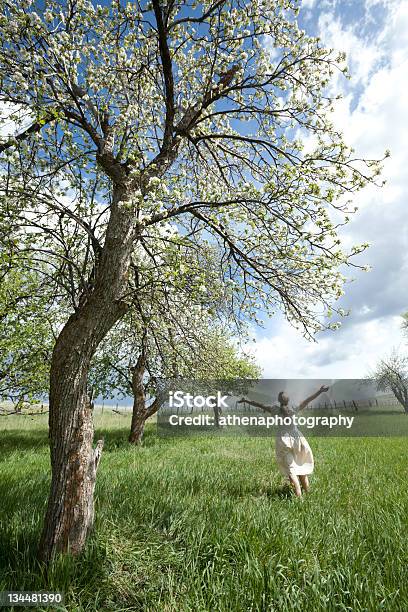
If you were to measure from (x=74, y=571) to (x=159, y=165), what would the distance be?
17.4ft

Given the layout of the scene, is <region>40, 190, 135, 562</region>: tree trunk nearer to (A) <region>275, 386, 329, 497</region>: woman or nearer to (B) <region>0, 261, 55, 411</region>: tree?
(A) <region>275, 386, 329, 497</region>: woman

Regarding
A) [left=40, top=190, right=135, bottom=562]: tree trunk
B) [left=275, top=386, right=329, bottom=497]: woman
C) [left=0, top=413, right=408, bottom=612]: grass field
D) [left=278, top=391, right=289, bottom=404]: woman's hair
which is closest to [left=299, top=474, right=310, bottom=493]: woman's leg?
[left=275, top=386, right=329, bottom=497]: woman

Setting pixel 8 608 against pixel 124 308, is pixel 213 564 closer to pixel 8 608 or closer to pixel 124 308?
pixel 8 608

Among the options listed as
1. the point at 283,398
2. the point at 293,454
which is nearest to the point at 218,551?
the point at 293,454

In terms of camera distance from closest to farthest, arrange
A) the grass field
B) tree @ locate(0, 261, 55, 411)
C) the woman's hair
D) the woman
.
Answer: the grass field → the woman → the woman's hair → tree @ locate(0, 261, 55, 411)

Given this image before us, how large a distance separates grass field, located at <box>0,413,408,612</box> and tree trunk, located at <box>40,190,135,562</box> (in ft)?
0.94

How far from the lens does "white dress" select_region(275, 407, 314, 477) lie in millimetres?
6816

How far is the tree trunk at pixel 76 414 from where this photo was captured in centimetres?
402

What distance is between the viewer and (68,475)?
13.5ft

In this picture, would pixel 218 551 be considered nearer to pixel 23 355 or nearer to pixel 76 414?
pixel 76 414

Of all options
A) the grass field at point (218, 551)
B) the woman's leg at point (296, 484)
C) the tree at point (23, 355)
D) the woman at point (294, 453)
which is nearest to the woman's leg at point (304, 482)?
the woman at point (294, 453)

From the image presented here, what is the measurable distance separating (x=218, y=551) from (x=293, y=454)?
10.6 feet

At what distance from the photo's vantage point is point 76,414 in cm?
428

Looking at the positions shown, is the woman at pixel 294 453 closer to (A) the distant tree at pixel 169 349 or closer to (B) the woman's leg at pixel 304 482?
(B) the woman's leg at pixel 304 482
